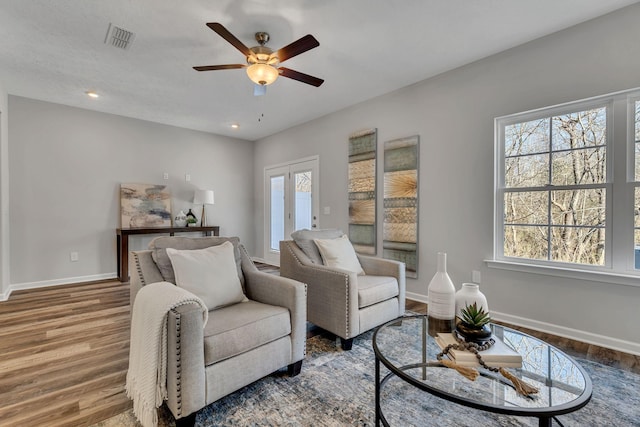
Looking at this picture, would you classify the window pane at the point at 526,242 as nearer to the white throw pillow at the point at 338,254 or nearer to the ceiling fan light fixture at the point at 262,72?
the white throw pillow at the point at 338,254

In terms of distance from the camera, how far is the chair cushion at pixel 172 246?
1.82 meters

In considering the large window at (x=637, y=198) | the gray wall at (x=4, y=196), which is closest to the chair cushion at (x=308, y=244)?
the large window at (x=637, y=198)

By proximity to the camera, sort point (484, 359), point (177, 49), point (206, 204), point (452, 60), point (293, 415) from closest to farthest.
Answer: point (484, 359)
point (293, 415)
point (177, 49)
point (452, 60)
point (206, 204)

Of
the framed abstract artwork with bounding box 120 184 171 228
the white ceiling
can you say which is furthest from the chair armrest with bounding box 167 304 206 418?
the framed abstract artwork with bounding box 120 184 171 228

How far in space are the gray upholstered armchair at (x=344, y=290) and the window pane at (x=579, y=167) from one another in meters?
1.62

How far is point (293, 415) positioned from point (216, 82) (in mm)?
3367

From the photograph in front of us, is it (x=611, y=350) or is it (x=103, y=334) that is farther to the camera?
(x=103, y=334)

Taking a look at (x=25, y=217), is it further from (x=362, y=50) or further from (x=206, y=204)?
(x=362, y=50)

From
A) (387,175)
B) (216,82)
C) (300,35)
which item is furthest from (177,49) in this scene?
(387,175)

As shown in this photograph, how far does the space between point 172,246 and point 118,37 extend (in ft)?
6.51

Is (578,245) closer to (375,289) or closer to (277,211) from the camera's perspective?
(375,289)

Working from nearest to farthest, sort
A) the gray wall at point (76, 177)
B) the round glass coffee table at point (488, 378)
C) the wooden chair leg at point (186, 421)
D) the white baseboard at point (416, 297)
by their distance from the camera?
1. the round glass coffee table at point (488, 378)
2. the wooden chair leg at point (186, 421)
3. the white baseboard at point (416, 297)
4. the gray wall at point (76, 177)

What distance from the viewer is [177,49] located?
2.73 metres

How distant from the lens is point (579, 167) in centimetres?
247
